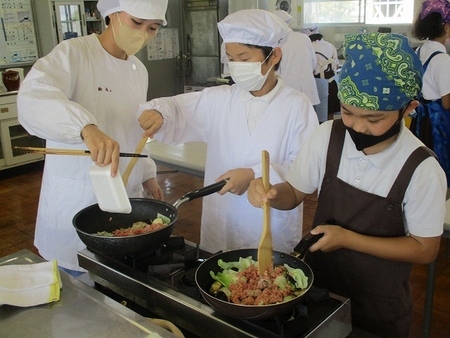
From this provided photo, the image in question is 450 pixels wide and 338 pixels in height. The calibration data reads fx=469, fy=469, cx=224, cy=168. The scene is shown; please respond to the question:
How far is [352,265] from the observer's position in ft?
4.60

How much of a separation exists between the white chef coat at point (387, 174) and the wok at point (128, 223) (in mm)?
283

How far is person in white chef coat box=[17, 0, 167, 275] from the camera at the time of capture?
1666 millimetres

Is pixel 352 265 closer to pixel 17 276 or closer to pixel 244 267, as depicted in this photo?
pixel 244 267

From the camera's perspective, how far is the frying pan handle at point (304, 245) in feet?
4.08

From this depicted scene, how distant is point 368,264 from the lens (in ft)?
4.51

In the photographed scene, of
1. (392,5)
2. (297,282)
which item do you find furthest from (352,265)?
(392,5)

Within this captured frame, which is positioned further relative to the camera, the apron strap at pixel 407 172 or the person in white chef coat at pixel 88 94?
the person in white chef coat at pixel 88 94

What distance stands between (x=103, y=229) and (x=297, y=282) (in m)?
0.72

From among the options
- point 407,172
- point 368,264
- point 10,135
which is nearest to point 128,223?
point 368,264

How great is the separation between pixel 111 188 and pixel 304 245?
56cm

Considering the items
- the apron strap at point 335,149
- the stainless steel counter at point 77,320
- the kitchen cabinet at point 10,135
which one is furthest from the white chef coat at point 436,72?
the kitchen cabinet at point 10,135

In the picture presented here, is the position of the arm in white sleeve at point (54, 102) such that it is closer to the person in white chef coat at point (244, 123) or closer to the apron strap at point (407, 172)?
the person in white chef coat at point (244, 123)

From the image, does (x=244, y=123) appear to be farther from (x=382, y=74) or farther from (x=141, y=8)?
(x=382, y=74)

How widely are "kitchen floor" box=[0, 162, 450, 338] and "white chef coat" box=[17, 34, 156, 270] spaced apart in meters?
0.86
